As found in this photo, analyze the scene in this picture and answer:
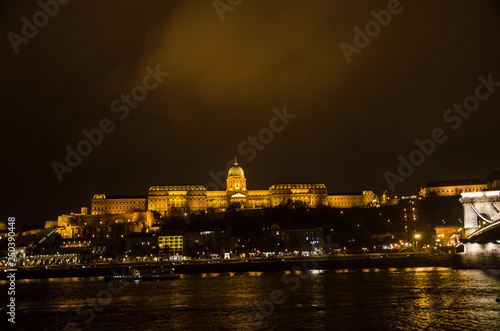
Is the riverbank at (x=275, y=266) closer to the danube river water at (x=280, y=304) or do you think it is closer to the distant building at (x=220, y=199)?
the danube river water at (x=280, y=304)

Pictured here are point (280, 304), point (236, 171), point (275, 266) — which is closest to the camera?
point (280, 304)

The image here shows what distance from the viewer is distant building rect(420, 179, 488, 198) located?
300 feet

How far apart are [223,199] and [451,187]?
37047 mm

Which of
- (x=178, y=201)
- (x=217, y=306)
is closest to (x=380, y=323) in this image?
(x=217, y=306)

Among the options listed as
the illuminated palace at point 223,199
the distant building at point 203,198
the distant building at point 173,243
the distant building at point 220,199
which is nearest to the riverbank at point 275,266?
the distant building at point 173,243

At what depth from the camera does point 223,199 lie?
106 metres

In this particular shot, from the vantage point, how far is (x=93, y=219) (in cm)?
9344

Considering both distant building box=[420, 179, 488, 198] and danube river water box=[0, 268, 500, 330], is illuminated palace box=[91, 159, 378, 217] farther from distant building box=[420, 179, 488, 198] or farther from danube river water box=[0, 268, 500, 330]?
danube river water box=[0, 268, 500, 330]

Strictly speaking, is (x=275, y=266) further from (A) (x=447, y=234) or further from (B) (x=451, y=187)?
(B) (x=451, y=187)

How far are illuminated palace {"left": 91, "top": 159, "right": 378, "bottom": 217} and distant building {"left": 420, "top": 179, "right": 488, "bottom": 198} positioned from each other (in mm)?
10744

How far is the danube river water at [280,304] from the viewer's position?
74.9ft

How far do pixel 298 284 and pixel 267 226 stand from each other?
1666 inches

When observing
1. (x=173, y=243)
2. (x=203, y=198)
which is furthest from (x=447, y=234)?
(x=203, y=198)

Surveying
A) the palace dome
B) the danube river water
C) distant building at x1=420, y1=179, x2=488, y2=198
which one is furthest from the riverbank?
the palace dome
